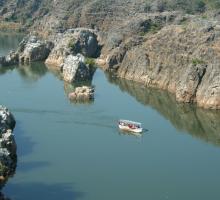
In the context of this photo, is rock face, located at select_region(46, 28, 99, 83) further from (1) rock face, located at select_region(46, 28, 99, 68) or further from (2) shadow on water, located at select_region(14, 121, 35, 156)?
(2) shadow on water, located at select_region(14, 121, 35, 156)

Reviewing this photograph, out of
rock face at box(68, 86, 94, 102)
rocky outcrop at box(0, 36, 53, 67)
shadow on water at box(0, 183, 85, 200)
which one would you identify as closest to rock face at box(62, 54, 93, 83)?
rock face at box(68, 86, 94, 102)

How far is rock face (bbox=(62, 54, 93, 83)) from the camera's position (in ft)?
322

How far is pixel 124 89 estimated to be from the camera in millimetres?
95688

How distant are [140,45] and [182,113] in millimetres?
29793

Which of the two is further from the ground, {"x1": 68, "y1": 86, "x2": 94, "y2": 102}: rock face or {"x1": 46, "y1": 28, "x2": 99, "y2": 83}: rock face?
{"x1": 46, "y1": 28, "x2": 99, "y2": 83}: rock face

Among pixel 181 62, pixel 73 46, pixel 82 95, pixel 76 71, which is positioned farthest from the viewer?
pixel 73 46

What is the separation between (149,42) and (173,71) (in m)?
12.2

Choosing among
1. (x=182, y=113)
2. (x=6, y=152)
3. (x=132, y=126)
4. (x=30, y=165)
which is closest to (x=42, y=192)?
(x=6, y=152)

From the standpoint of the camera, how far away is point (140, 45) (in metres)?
107

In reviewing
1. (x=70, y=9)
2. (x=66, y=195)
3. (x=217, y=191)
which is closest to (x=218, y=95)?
(x=217, y=191)

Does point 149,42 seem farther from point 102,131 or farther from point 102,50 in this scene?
point 102,131

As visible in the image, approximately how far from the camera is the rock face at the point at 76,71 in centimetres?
9819

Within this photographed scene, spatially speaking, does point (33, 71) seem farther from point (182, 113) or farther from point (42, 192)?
point (42, 192)

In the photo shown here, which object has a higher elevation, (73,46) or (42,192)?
(73,46)
